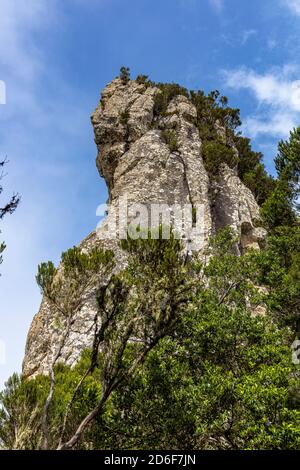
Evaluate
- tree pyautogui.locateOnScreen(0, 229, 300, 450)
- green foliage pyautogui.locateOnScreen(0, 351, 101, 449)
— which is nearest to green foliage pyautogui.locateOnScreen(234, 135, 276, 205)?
tree pyautogui.locateOnScreen(0, 229, 300, 450)

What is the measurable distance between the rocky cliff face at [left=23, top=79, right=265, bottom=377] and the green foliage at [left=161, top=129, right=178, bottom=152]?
0.29 feet

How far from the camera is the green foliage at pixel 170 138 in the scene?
124 ft

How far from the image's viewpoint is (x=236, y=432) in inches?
539

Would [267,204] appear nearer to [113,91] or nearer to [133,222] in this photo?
[133,222]

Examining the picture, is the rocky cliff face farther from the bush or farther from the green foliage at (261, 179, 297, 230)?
the green foliage at (261, 179, 297, 230)

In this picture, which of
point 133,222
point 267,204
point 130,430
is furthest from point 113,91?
point 130,430

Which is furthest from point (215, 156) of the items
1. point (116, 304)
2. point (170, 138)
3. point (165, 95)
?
point (116, 304)

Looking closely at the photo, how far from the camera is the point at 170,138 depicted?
3878 cm

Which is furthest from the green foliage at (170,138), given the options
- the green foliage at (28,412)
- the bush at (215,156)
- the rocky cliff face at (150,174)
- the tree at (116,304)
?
the green foliage at (28,412)

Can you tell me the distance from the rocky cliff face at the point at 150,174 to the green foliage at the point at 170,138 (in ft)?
0.29

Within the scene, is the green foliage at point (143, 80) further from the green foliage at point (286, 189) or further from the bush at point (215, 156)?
the green foliage at point (286, 189)

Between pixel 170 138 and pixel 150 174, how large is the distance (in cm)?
541

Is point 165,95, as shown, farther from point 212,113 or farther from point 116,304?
point 116,304

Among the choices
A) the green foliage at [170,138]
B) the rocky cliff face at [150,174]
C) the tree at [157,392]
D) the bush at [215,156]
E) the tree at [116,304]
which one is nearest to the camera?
the tree at [157,392]
